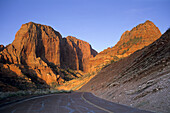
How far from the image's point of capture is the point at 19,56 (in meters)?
75.1

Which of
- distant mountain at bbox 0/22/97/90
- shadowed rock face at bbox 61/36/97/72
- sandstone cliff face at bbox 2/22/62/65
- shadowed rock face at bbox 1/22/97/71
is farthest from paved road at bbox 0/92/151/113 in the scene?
shadowed rock face at bbox 61/36/97/72

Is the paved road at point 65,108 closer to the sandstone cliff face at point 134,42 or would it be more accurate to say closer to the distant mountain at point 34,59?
the distant mountain at point 34,59

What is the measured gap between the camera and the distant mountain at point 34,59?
6197 centimetres

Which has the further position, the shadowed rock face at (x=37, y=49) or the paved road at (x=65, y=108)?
the shadowed rock face at (x=37, y=49)

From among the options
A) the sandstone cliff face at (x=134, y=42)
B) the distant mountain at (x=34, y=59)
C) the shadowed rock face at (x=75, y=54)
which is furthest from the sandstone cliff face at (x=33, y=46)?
the sandstone cliff face at (x=134, y=42)

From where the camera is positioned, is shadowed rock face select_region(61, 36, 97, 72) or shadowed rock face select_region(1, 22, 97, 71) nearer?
shadowed rock face select_region(1, 22, 97, 71)

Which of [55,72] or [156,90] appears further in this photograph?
[55,72]

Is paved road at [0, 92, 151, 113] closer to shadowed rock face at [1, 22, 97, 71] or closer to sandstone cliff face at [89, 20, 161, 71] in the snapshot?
sandstone cliff face at [89, 20, 161, 71]

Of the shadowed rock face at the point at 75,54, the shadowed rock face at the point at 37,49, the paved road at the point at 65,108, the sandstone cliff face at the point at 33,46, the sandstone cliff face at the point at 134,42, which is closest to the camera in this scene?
the paved road at the point at 65,108

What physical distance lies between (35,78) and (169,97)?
6721 centimetres

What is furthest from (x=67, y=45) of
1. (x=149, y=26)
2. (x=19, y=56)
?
(x=149, y=26)

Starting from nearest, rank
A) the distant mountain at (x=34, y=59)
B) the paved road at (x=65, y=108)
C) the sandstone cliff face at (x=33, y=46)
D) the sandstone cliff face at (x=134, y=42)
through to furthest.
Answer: the paved road at (x=65, y=108) → the sandstone cliff face at (x=134, y=42) → the distant mountain at (x=34, y=59) → the sandstone cliff face at (x=33, y=46)

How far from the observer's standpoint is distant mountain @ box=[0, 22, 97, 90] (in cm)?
6197

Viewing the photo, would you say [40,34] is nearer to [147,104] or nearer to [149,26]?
[149,26]
